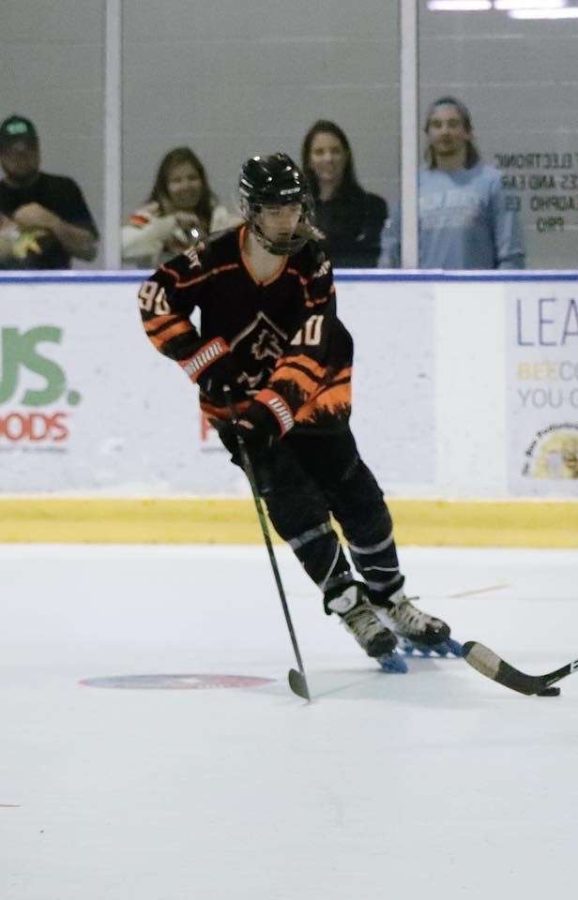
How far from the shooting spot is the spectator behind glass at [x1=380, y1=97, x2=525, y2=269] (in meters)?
8.09

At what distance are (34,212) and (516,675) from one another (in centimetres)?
480

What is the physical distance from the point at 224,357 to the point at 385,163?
152 inches

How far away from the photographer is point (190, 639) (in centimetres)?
511

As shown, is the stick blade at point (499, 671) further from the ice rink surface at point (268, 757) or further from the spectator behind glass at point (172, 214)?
the spectator behind glass at point (172, 214)

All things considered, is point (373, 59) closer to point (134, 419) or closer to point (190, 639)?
point (134, 419)

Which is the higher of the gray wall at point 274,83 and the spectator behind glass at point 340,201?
the gray wall at point 274,83

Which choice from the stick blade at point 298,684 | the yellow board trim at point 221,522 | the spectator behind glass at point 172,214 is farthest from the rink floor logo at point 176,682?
the spectator behind glass at point 172,214

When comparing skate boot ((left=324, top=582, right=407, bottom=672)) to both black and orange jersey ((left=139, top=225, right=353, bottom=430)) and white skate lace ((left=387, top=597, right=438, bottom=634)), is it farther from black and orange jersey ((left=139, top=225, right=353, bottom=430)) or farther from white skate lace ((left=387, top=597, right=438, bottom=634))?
black and orange jersey ((left=139, top=225, right=353, bottom=430))

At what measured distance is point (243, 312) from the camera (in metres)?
4.59

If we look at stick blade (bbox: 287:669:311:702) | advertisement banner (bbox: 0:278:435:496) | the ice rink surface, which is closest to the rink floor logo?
the ice rink surface

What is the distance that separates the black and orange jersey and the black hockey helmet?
0.45 ft

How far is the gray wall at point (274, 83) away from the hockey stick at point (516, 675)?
13.5 ft

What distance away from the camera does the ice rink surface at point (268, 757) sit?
100 inches

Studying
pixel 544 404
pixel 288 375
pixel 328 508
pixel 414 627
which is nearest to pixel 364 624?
A: pixel 414 627
